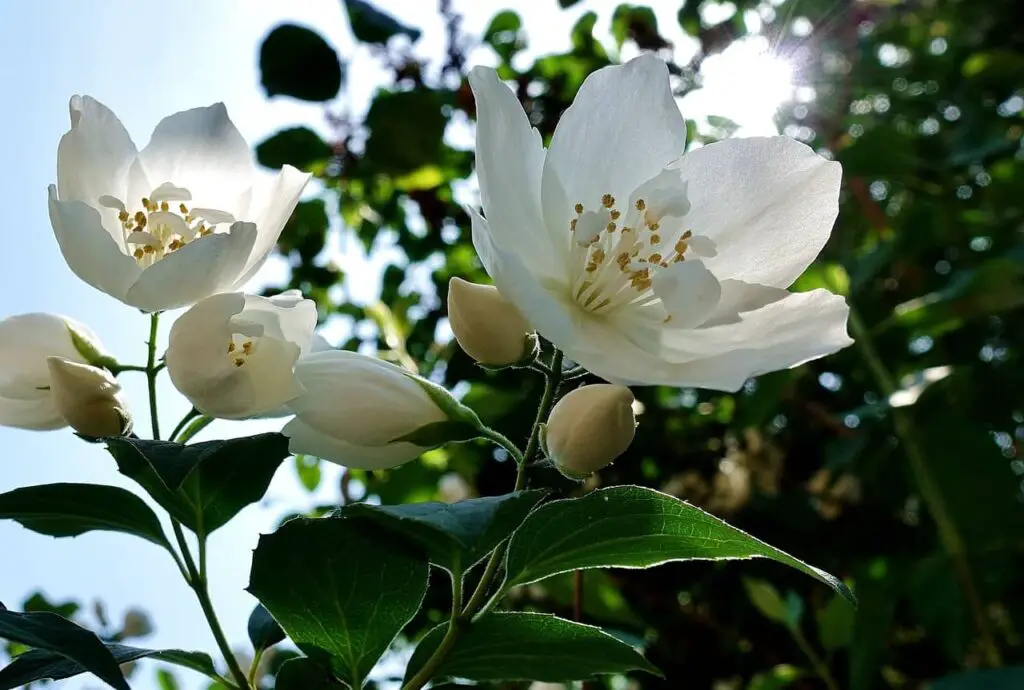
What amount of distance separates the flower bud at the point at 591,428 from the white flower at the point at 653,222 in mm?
25

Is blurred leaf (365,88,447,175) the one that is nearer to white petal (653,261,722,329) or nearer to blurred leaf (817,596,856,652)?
white petal (653,261,722,329)

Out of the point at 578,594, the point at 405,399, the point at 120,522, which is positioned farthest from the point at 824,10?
the point at 120,522

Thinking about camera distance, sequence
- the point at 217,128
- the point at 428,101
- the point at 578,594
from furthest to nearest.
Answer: the point at 428,101 < the point at 578,594 < the point at 217,128

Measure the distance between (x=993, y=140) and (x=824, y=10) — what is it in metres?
0.81

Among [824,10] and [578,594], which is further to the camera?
[824,10]

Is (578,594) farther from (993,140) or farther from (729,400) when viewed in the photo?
(993,140)

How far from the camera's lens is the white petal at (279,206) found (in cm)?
69

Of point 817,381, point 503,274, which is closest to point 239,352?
point 503,274

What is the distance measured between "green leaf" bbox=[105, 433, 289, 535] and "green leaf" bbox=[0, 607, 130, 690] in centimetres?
10

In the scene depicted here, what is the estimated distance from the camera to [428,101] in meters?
1.57

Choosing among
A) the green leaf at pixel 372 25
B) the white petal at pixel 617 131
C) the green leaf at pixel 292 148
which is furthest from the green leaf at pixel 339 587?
the green leaf at pixel 292 148

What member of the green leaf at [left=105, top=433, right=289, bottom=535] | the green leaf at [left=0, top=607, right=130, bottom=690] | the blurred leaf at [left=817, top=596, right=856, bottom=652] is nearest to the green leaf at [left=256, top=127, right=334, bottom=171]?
the green leaf at [left=105, top=433, right=289, bottom=535]

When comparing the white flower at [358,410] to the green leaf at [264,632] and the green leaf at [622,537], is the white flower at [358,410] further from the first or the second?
the green leaf at [264,632]

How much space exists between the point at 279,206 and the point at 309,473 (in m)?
1.31
